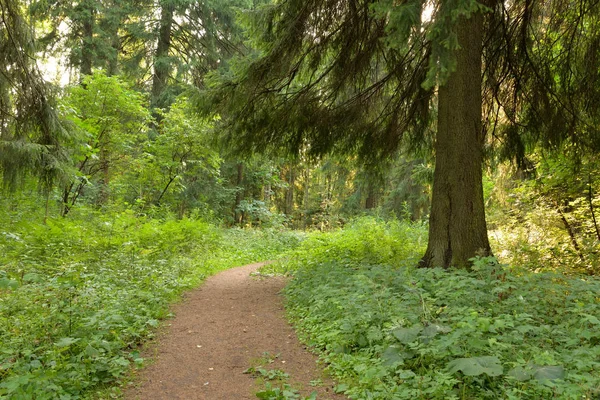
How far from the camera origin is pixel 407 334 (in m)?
3.62

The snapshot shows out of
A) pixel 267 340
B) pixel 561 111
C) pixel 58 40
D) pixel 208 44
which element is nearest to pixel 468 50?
pixel 561 111

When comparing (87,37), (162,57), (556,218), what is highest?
(87,37)

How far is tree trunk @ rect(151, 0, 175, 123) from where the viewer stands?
54.7ft

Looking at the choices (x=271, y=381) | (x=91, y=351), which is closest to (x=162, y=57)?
(x=91, y=351)

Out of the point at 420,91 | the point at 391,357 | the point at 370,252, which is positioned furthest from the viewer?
the point at 370,252

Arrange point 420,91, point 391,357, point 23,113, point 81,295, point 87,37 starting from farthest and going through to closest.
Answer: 1. point 87,37
2. point 420,91
3. point 23,113
4. point 81,295
5. point 391,357

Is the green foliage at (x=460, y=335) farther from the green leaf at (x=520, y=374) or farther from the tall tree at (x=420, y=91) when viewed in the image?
the tall tree at (x=420, y=91)

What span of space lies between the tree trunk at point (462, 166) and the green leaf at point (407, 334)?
2.49m

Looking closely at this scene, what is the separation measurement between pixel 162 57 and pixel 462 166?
14652 millimetres

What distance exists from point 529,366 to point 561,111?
547 centimetres

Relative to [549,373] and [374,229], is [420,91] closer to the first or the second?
[374,229]

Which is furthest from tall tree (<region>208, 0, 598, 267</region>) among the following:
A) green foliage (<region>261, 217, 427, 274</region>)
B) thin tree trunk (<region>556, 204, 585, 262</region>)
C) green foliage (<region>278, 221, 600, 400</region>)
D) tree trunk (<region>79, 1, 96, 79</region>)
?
tree trunk (<region>79, 1, 96, 79</region>)

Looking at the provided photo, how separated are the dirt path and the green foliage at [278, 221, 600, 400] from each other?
324 mm

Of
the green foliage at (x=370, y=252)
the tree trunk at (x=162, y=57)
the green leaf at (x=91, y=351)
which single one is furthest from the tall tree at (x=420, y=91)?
the tree trunk at (x=162, y=57)
